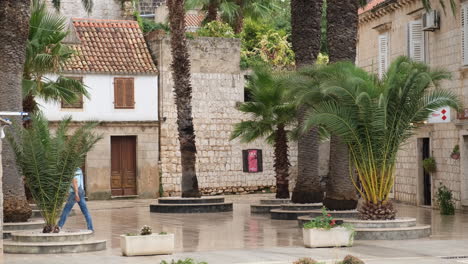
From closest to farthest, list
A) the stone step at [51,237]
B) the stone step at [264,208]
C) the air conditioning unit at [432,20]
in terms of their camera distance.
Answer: the stone step at [51,237] → the stone step at [264,208] → the air conditioning unit at [432,20]

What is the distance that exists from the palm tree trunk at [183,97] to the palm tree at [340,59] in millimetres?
8846

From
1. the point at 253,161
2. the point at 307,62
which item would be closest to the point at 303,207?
the point at 307,62

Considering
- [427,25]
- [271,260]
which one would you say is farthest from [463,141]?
[271,260]

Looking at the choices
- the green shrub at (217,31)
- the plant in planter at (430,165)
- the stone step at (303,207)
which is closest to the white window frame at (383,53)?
the plant in planter at (430,165)

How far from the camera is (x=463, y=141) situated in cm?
2917

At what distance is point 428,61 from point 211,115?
470 inches

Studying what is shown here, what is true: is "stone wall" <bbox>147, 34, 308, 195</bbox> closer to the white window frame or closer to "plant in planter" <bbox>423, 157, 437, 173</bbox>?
the white window frame

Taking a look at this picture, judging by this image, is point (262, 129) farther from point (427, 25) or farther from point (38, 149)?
point (38, 149)

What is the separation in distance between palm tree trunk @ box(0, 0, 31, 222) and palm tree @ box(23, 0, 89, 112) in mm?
4987

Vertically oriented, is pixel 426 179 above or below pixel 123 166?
below

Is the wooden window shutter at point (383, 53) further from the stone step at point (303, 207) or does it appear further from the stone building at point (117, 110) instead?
the stone step at point (303, 207)

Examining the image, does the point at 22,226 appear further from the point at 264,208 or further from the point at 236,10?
the point at 236,10

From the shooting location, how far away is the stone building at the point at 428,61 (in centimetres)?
2925

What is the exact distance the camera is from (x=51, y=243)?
1825 cm
